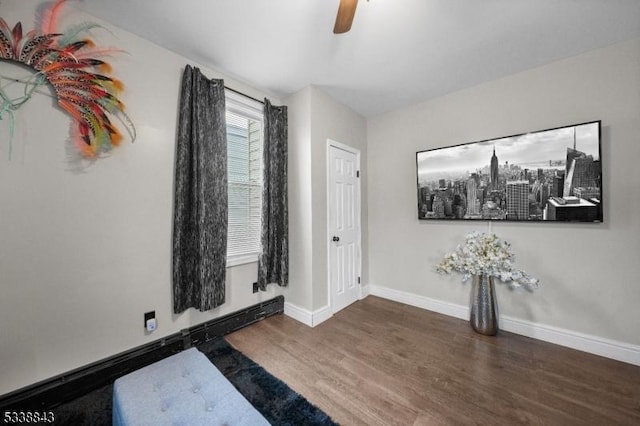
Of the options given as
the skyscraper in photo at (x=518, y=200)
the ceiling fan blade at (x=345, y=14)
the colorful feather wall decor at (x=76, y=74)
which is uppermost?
the ceiling fan blade at (x=345, y=14)

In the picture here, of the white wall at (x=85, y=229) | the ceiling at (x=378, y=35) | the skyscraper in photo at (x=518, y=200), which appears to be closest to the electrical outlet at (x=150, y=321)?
the white wall at (x=85, y=229)

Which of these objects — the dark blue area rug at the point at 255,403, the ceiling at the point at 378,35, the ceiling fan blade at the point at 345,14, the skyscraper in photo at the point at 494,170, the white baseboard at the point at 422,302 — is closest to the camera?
the ceiling fan blade at the point at 345,14

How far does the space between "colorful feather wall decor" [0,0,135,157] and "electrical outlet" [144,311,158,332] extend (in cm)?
131

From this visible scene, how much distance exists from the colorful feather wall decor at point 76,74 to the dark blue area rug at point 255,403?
66.8 inches

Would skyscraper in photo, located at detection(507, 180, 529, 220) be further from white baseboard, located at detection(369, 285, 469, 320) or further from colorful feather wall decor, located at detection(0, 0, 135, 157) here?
colorful feather wall decor, located at detection(0, 0, 135, 157)

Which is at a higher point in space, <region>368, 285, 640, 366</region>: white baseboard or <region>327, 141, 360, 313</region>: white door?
<region>327, 141, 360, 313</region>: white door

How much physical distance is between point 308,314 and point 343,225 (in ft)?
3.83

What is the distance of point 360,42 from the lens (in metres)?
1.95

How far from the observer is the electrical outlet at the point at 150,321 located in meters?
1.90

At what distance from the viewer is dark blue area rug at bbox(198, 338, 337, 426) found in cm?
142

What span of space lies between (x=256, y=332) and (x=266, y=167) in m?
1.79

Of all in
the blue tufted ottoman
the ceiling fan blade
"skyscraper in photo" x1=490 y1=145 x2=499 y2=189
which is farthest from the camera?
"skyscraper in photo" x1=490 y1=145 x2=499 y2=189

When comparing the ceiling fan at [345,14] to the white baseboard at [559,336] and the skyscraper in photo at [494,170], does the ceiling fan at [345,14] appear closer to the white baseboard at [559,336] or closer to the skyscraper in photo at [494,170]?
the skyscraper in photo at [494,170]

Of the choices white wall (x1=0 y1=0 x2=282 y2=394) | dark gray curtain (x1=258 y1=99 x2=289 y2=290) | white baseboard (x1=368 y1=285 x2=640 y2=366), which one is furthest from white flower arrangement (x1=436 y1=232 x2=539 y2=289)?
white wall (x1=0 y1=0 x2=282 y2=394)
